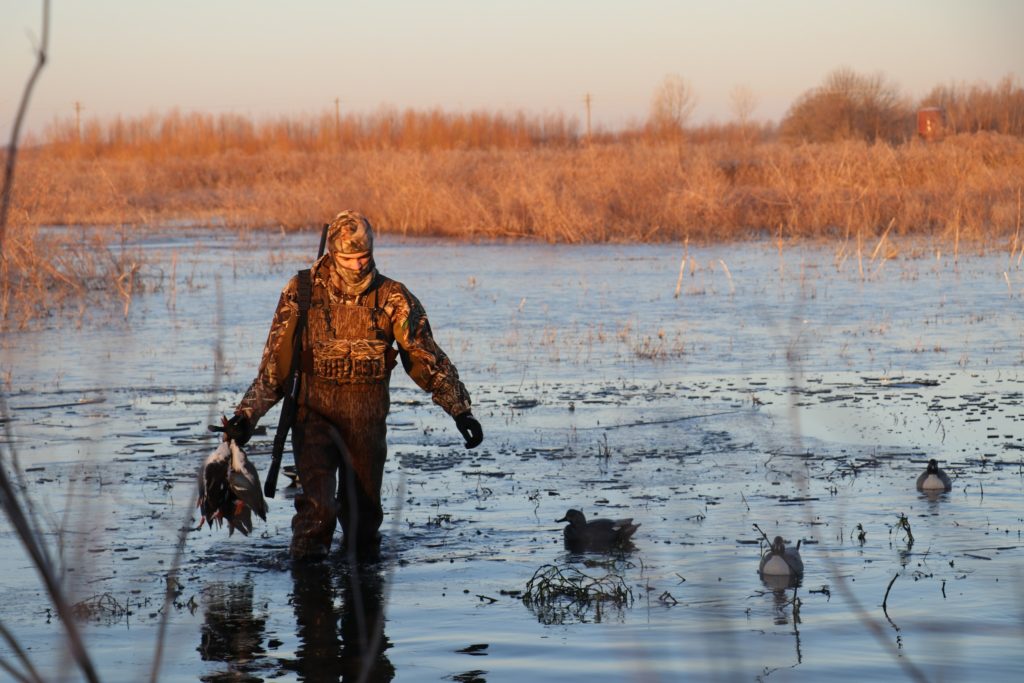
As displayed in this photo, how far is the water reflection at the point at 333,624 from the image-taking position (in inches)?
194

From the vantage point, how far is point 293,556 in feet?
20.2

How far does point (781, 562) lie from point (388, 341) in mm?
1908

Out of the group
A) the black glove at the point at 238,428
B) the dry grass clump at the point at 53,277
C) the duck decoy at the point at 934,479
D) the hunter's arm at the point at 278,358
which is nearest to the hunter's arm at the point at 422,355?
the hunter's arm at the point at 278,358

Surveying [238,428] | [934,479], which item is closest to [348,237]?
[238,428]

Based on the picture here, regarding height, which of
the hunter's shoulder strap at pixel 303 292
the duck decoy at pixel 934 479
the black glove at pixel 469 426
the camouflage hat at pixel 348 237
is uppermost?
the camouflage hat at pixel 348 237

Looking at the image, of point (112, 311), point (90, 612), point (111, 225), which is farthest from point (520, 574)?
point (111, 225)

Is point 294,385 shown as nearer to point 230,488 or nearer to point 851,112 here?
point 230,488

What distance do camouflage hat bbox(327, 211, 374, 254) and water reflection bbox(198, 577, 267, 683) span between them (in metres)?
A: 1.52

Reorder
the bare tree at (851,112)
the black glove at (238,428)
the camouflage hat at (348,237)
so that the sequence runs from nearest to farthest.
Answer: the black glove at (238,428) < the camouflage hat at (348,237) < the bare tree at (851,112)

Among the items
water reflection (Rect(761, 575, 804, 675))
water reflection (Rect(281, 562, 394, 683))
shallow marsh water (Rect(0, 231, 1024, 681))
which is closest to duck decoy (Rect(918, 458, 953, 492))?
shallow marsh water (Rect(0, 231, 1024, 681))

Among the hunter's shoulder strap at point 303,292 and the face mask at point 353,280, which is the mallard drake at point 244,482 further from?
the face mask at point 353,280

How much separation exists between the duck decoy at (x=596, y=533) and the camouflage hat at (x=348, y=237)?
5.28ft

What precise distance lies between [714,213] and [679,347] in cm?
1311

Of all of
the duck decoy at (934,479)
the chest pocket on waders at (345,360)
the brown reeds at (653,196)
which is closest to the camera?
the chest pocket on waders at (345,360)
